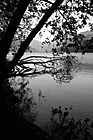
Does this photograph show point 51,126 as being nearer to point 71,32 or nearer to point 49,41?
point 49,41

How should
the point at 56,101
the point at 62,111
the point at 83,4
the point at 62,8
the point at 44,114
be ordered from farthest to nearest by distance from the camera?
the point at 56,101, the point at 62,111, the point at 44,114, the point at 62,8, the point at 83,4

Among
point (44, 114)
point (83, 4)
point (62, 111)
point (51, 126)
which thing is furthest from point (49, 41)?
point (62, 111)

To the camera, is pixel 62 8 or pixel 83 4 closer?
pixel 83 4

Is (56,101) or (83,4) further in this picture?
(56,101)

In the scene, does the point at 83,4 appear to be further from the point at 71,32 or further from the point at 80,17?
the point at 71,32

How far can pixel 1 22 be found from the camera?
905 centimetres

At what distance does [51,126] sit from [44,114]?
9.85 feet

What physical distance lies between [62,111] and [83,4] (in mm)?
13718

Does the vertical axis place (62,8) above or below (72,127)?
above

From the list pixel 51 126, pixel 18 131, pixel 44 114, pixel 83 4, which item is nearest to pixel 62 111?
pixel 44 114

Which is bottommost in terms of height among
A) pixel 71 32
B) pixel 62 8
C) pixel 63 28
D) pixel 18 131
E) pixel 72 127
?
pixel 72 127

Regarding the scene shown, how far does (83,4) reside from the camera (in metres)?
6.64

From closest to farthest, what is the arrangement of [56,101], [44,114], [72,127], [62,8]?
[62,8] < [72,127] < [44,114] < [56,101]

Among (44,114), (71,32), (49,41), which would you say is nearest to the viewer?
Result: (71,32)
